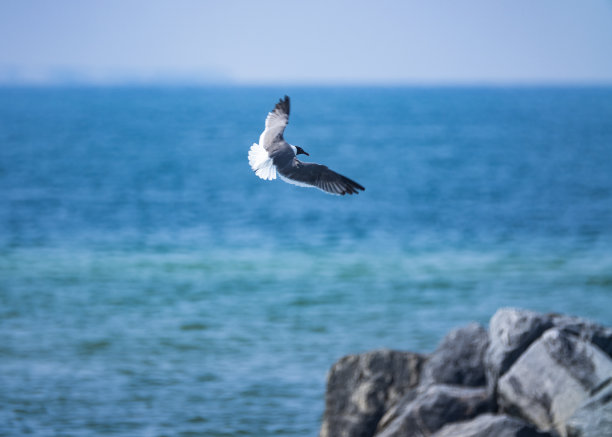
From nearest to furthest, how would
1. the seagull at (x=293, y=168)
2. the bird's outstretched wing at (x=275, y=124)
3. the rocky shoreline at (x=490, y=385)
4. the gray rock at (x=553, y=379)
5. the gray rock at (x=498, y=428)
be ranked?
the seagull at (x=293, y=168), the bird's outstretched wing at (x=275, y=124), the gray rock at (x=498, y=428), the rocky shoreline at (x=490, y=385), the gray rock at (x=553, y=379)

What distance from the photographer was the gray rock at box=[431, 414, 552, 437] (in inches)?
391

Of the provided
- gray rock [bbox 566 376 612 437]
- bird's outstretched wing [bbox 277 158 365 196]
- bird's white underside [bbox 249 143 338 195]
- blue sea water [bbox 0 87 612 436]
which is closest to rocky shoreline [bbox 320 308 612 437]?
gray rock [bbox 566 376 612 437]

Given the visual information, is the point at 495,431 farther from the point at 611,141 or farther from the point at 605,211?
the point at 611,141

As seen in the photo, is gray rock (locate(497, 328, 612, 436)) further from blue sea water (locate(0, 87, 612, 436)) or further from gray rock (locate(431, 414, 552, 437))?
blue sea water (locate(0, 87, 612, 436))

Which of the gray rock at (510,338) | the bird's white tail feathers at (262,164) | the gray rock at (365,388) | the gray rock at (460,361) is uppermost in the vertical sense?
the bird's white tail feathers at (262,164)

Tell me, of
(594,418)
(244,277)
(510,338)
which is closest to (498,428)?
(594,418)

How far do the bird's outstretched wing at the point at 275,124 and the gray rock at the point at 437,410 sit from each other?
17.2 feet

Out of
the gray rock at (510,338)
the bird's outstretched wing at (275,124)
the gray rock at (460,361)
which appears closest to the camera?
the bird's outstretched wing at (275,124)

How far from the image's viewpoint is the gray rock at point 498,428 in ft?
32.6

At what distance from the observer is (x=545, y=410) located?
10.7 metres

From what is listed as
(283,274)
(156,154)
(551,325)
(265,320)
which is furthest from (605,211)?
(156,154)

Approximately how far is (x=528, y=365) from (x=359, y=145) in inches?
3368

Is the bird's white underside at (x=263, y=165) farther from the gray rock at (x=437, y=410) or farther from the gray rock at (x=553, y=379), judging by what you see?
the gray rock at (x=553, y=379)

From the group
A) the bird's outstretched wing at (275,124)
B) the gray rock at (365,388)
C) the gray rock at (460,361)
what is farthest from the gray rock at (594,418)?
the bird's outstretched wing at (275,124)
